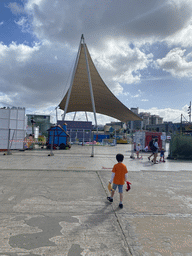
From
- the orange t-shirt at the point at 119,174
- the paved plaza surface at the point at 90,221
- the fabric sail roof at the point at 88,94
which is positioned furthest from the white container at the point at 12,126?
the fabric sail roof at the point at 88,94

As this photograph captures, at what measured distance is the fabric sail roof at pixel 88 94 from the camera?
37.5m

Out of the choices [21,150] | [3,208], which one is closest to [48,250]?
[3,208]

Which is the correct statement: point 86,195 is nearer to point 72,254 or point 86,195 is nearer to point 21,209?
point 21,209

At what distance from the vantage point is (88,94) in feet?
151

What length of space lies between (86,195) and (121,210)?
4.34 ft

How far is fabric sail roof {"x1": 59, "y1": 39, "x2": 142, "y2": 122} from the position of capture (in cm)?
3746

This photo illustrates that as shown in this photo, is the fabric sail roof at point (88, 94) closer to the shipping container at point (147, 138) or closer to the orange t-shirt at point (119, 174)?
the shipping container at point (147, 138)

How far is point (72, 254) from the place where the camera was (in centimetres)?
284

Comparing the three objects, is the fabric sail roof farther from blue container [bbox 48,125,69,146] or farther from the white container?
the white container

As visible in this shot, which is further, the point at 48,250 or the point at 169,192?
the point at 169,192

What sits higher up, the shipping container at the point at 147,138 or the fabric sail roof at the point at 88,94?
the fabric sail roof at the point at 88,94

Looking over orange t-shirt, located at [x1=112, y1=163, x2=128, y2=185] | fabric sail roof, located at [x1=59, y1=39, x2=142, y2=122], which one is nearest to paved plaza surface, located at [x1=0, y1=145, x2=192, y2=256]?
orange t-shirt, located at [x1=112, y1=163, x2=128, y2=185]

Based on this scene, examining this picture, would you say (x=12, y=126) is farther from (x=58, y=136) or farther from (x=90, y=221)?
(x=90, y=221)

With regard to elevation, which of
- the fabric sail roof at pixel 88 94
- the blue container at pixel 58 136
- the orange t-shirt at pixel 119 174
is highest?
the fabric sail roof at pixel 88 94
